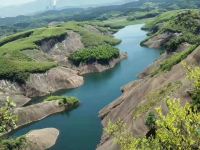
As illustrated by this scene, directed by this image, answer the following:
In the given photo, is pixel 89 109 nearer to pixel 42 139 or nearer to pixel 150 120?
pixel 42 139

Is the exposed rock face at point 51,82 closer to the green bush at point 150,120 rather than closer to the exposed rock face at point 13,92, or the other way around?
the exposed rock face at point 13,92

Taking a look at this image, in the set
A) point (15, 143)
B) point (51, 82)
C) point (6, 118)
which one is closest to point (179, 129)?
point (6, 118)

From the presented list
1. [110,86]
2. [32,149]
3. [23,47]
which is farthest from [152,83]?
[23,47]

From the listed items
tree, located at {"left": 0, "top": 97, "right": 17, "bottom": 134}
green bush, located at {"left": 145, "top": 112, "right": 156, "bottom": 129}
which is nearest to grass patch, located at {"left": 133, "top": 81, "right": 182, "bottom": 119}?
green bush, located at {"left": 145, "top": 112, "right": 156, "bottom": 129}

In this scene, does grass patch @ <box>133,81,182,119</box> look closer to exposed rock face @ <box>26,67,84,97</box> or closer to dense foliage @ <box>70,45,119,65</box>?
exposed rock face @ <box>26,67,84,97</box>

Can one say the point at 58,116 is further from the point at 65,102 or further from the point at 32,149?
the point at 32,149

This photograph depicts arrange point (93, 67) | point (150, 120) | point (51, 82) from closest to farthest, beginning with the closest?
point (150, 120) → point (51, 82) → point (93, 67)

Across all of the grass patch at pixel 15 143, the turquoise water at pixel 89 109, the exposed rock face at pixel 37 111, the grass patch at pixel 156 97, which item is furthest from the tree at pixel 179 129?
the exposed rock face at pixel 37 111
